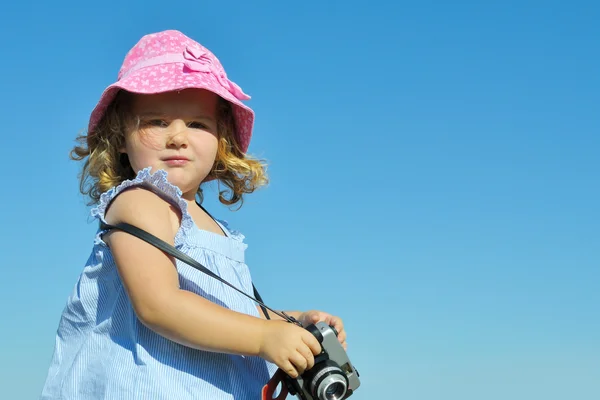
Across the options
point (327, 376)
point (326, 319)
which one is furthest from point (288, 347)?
point (326, 319)

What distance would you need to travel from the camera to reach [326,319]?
4039 millimetres

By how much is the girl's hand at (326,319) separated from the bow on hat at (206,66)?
3.96 ft

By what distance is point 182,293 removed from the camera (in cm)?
330

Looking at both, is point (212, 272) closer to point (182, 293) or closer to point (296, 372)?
point (182, 293)

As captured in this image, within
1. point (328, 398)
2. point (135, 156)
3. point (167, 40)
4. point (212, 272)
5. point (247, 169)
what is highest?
point (167, 40)

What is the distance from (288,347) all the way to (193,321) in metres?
0.40

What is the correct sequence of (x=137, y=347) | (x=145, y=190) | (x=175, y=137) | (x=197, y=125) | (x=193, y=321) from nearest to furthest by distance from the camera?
(x=193, y=321) → (x=137, y=347) → (x=145, y=190) → (x=175, y=137) → (x=197, y=125)

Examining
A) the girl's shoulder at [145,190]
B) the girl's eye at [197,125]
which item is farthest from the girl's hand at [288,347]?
the girl's eye at [197,125]

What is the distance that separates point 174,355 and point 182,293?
303 mm

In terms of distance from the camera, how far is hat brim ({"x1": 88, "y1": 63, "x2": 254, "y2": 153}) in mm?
3840

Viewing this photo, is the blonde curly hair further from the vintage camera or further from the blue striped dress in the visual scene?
the vintage camera

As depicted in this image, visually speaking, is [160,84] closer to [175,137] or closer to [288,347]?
[175,137]

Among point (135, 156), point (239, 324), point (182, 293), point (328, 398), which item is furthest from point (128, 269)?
point (328, 398)

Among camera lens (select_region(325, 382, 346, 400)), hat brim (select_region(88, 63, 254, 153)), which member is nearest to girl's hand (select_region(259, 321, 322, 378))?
camera lens (select_region(325, 382, 346, 400))
